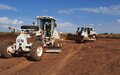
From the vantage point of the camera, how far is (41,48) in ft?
53.9

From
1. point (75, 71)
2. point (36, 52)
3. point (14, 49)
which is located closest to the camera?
point (75, 71)

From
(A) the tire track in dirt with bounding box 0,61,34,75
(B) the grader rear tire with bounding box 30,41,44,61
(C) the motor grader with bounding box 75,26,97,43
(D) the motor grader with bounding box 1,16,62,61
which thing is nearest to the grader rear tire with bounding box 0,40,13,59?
(D) the motor grader with bounding box 1,16,62,61

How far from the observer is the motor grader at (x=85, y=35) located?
3329cm

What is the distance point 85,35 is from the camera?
3344 centimetres

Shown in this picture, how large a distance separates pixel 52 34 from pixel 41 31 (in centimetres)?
147

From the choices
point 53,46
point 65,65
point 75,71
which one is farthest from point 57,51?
point 75,71

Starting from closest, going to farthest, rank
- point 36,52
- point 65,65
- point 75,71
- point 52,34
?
point 75,71 < point 65,65 < point 36,52 < point 52,34

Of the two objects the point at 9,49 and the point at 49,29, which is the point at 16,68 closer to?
the point at 9,49

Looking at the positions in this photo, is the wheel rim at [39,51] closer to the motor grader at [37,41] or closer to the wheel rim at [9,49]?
the motor grader at [37,41]

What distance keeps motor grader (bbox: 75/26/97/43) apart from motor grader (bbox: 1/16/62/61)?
12.2 meters

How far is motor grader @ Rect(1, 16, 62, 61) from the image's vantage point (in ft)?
53.1

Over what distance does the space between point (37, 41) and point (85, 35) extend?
684 inches

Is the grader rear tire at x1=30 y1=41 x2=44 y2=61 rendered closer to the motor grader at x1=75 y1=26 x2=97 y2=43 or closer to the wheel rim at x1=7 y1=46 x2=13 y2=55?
the wheel rim at x1=7 y1=46 x2=13 y2=55

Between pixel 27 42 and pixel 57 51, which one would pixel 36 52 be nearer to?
pixel 27 42
